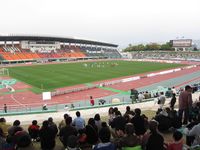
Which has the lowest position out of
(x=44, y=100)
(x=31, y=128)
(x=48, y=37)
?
(x=44, y=100)

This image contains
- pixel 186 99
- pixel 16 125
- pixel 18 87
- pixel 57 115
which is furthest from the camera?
pixel 18 87

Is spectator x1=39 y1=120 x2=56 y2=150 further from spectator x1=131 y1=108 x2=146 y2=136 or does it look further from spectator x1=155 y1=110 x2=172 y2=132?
spectator x1=155 y1=110 x2=172 y2=132

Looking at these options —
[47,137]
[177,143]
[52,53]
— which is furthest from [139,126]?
[52,53]

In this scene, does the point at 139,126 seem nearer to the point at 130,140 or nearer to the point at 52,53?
the point at 130,140

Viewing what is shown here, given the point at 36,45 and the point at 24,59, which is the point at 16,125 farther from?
the point at 36,45

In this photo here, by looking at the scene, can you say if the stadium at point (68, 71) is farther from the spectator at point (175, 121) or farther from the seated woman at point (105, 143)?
the seated woman at point (105, 143)

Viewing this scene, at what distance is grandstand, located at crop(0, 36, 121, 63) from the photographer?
91.1 metres

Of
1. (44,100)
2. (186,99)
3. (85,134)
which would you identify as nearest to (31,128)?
(85,134)

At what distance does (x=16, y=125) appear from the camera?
30.2 feet

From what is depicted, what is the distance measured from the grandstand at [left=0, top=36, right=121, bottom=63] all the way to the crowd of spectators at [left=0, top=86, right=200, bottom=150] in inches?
3162

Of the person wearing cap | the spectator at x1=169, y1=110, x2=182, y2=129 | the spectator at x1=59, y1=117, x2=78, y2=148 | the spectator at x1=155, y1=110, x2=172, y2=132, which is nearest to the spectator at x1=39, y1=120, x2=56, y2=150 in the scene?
the spectator at x1=59, y1=117, x2=78, y2=148

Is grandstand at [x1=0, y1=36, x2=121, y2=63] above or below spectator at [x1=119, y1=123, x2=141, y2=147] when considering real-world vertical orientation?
above

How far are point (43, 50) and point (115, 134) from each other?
313 ft

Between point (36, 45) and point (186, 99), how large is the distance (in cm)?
9432
